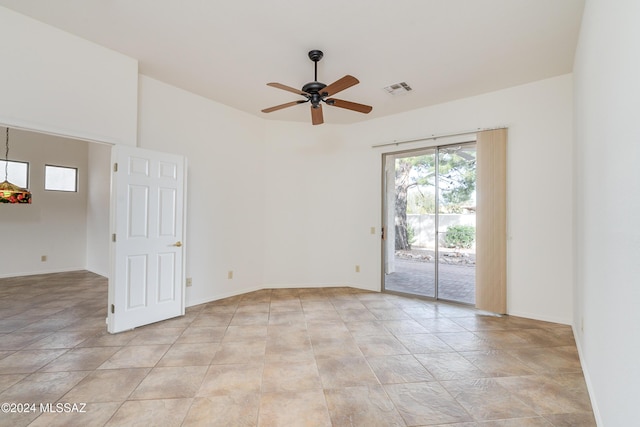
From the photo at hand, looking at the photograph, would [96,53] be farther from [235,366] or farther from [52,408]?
[235,366]

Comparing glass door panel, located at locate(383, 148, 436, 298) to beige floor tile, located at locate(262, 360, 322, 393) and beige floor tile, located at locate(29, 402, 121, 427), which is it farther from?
beige floor tile, located at locate(29, 402, 121, 427)

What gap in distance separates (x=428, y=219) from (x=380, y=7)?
304cm

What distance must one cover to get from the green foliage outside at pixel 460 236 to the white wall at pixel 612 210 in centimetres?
188

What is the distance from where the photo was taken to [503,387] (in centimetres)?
209

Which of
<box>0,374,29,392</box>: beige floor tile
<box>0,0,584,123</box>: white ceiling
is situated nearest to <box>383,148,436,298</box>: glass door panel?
<box>0,0,584,123</box>: white ceiling

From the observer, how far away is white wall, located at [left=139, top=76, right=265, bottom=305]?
12.4ft

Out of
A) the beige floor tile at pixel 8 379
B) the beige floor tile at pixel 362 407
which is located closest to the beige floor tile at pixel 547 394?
the beige floor tile at pixel 362 407

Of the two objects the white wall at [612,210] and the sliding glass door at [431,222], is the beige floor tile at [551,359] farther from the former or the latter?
the sliding glass door at [431,222]

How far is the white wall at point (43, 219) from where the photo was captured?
5.77 meters

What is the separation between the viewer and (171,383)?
212cm

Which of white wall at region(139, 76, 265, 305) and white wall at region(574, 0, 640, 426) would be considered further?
white wall at region(139, 76, 265, 305)

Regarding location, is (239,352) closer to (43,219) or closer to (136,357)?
(136,357)

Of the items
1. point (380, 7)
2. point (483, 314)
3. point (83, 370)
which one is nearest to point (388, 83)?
point (380, 7)

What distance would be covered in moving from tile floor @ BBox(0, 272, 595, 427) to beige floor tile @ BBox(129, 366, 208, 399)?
0.01 meters
